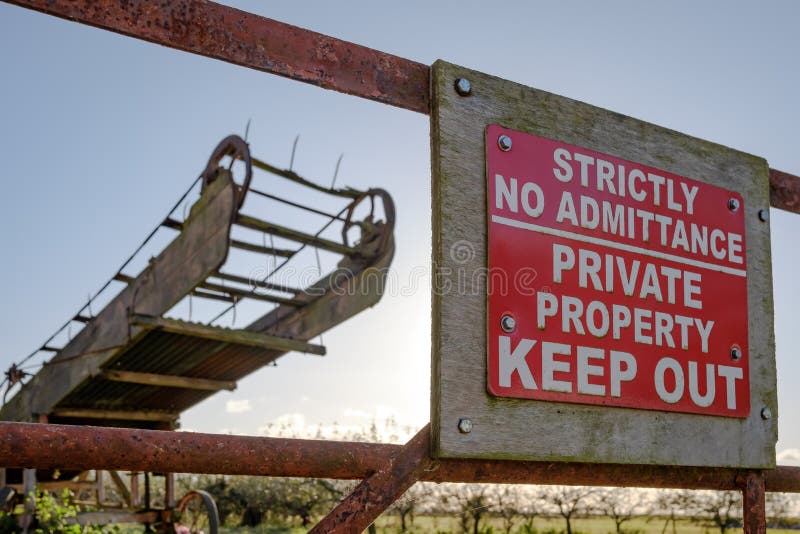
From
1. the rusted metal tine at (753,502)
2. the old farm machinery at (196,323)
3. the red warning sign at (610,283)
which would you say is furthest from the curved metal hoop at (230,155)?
the rusted metal tine at (753,502)

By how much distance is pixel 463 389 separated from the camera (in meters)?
2.19

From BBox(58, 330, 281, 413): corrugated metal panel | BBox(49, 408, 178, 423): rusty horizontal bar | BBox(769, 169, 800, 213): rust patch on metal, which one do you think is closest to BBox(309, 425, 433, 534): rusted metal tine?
BBox(769, 169, 800, 213): rust patch on metal

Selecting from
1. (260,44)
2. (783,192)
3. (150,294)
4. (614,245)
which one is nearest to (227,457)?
(260,44)

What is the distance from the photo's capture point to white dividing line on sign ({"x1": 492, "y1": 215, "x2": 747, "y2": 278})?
239 centimetres

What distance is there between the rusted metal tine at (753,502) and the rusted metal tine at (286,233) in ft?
14.0

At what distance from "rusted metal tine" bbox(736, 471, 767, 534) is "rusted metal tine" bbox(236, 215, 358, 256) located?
4.26 metres

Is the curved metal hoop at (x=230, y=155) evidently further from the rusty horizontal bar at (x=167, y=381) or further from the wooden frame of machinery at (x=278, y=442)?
the wooden frame of machinery at (x=278, y=442)

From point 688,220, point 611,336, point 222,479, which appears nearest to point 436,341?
point 611,336

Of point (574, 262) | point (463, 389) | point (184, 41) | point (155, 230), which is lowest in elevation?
point (463, 389)

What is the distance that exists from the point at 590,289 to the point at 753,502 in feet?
3.11

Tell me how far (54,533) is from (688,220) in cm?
748

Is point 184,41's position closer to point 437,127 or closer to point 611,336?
point 437,127

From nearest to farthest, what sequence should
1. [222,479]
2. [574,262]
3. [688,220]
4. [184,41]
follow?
[184,41]
[574,262]
[688,220]
[222,479]

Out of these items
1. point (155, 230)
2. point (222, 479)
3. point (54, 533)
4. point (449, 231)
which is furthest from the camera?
point (222, 479)
